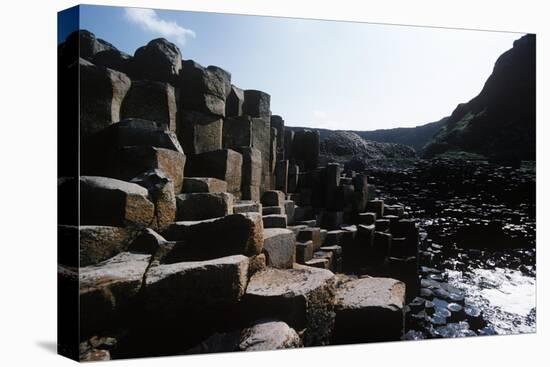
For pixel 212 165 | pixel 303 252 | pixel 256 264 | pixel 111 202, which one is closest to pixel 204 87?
pixel 212 165

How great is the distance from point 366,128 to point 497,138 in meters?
1.47

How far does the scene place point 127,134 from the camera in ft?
13.3

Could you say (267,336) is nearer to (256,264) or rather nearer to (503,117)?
(256,264)

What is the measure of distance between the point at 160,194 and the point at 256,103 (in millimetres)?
1564

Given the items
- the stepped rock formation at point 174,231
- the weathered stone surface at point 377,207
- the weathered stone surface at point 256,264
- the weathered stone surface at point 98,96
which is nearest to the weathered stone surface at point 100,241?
the stepped rock formation at point 174,231

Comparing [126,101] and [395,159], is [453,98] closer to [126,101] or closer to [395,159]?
[395,159]

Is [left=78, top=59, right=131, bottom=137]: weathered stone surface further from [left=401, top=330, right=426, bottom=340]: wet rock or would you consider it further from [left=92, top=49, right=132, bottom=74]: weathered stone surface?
[left=401, top=330, right=426, bottom=340]: wet rock

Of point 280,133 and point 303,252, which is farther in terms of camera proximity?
point 280,133

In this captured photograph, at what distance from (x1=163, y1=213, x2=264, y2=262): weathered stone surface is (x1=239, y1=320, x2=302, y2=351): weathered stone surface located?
1.93ft

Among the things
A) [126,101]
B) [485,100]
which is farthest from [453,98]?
[126,101]

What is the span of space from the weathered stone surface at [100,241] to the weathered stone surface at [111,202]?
0.18 ft

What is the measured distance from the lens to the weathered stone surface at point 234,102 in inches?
197

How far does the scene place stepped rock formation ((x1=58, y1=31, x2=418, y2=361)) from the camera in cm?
351

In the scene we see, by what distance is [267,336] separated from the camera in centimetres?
374
